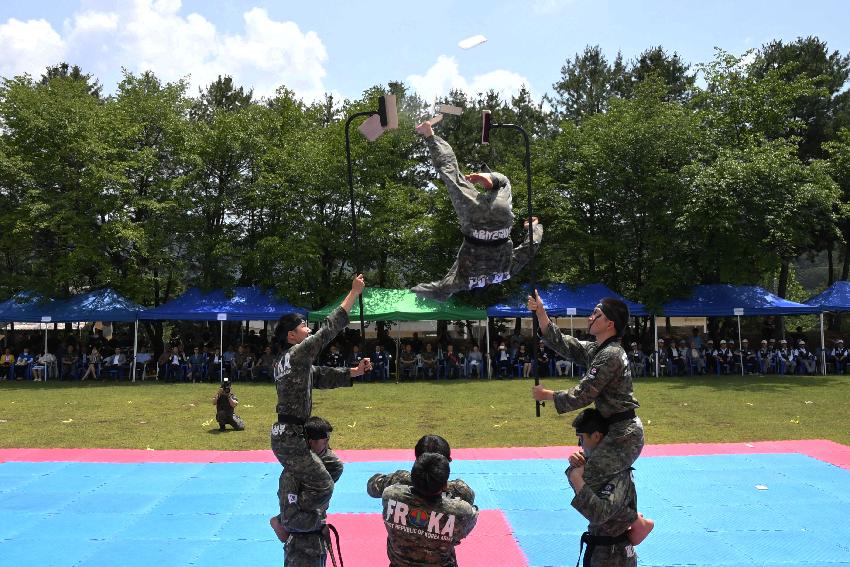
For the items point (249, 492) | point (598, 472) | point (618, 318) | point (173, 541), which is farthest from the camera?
point (249, 492)

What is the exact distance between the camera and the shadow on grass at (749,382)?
17928mm

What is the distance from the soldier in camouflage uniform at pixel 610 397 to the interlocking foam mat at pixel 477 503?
2.01 metres

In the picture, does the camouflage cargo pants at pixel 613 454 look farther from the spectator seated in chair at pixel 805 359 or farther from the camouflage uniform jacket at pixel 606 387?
the spectator seated in chair at pixel 805 359

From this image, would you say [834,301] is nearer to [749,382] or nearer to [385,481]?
[749,382]

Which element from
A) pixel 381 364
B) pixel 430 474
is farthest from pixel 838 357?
pixel 430 474

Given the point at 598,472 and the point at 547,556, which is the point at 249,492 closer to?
the point at 547,556

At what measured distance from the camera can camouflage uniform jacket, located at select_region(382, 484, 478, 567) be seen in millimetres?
3398

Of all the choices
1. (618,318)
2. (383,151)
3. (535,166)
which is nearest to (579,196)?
(535,166)

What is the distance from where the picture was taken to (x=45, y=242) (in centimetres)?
2606

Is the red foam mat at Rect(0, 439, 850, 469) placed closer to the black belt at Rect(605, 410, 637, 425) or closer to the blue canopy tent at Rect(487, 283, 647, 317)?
the black belt at Rect(605, 410, 637, 425)

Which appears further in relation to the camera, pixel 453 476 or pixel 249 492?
pixel 453 476

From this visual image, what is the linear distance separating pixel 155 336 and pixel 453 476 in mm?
20930

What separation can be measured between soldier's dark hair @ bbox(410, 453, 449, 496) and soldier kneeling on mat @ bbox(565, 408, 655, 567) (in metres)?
0.80

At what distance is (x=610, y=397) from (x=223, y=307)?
1908 centimetres
